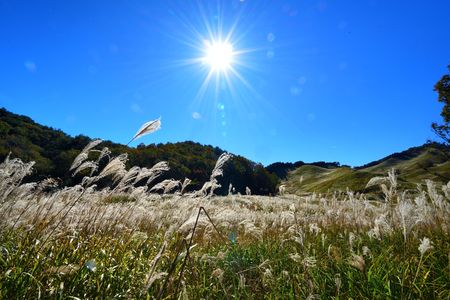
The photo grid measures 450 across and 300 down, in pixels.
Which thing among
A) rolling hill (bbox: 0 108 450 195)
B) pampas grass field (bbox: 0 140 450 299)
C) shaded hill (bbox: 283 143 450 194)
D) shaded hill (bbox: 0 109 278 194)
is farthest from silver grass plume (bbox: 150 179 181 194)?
shaded hill (bbox: 0 109 278 194)

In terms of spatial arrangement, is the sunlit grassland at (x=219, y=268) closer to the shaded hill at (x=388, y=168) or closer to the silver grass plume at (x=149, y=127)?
the silver grass plume at (x=149, y=127)

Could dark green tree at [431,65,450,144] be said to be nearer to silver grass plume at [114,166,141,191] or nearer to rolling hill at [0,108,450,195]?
rolling hill at [0,108,450,195]

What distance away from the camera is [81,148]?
53.1 metres

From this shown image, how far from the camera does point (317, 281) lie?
410cm

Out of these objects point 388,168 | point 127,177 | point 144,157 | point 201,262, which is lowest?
point 201,262

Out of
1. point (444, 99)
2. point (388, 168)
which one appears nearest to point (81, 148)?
point (444, 99)

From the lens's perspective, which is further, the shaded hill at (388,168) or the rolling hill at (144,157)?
the shaded hill at (388,168)

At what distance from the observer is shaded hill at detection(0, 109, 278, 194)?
4566cm

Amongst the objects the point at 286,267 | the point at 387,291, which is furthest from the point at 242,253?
the point at 387,291

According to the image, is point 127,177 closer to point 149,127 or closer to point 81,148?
point 149,127

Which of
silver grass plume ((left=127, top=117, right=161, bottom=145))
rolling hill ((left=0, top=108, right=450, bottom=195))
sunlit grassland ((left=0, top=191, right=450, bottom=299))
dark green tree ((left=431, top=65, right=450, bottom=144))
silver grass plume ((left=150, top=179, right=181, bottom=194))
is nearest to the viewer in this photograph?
silver grass plume ((left=127, top=117, right=161, bottom=145))

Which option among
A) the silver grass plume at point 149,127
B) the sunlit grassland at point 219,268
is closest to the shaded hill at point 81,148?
the sunlit grassland at point 219,268

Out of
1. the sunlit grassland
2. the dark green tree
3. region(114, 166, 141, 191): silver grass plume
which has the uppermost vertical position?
the dark green tree

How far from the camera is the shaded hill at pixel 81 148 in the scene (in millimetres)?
45656
